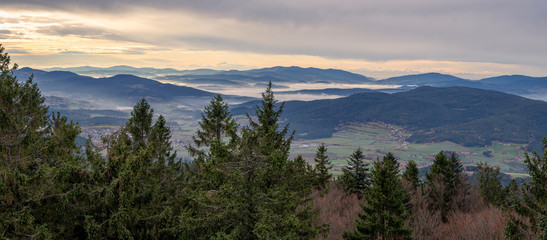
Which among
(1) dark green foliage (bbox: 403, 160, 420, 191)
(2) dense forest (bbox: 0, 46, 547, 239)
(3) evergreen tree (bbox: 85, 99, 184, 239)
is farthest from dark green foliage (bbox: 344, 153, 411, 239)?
(1) dark green foliage (bbox: 403, 160, 420, 191)

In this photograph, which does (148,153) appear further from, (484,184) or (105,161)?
(484,184)

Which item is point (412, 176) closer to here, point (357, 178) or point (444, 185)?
point (444, 185)

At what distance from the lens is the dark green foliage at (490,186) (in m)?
38.2

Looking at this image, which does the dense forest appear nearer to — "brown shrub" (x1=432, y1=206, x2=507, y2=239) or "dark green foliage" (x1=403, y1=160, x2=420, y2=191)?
"brown shrub" (x1=432, y1=206, x2=507, y2=239)

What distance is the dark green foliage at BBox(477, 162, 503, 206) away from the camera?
125 ft

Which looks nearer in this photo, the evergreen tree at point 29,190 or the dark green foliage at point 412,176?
the evergreen tree at point 29,190

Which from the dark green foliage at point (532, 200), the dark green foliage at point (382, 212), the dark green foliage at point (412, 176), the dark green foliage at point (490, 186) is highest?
the dark green foliage at point (532, 200)

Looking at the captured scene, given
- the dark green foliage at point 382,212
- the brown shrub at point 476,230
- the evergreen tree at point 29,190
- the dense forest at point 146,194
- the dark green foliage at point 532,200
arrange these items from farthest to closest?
the brown shrub at point 476,230
the dark green foliage at point 382,212
the dark green foliage at point 532,200
the dense forest at point 146,194
the evergreen tree at point 29,190

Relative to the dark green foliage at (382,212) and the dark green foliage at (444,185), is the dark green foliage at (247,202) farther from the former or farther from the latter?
the dark green foliage at (444,185)

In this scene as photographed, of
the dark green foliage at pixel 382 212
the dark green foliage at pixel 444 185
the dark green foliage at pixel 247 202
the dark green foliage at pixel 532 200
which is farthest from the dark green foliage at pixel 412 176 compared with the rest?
the dark green foliage at pixel 247 202

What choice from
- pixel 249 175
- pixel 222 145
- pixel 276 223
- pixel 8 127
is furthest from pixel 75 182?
pixel 276 223

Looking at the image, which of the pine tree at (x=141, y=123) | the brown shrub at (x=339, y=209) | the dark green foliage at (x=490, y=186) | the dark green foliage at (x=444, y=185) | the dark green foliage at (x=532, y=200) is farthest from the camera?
the dark green foliage at (x=490, y=186)

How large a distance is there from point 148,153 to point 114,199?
5.97ft

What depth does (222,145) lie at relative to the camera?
11.7 meters
